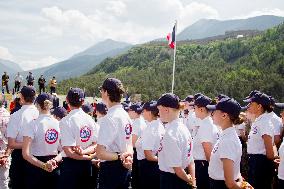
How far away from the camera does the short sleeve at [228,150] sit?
16.1 ft

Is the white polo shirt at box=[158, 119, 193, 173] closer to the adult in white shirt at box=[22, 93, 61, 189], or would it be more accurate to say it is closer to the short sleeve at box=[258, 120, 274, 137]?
the adult in white shirt at box=[22, 93, 61, 189]

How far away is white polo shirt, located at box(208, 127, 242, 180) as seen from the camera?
4934 millimetres

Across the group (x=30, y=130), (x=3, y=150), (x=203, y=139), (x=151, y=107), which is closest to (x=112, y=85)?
(x=30, y=130)

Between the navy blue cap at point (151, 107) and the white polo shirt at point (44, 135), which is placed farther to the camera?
the navy blue cap at point (151, 107)

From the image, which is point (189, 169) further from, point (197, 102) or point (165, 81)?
point (165, 81)

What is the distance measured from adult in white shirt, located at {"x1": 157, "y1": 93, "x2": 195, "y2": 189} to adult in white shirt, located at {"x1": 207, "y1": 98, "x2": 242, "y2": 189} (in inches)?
13.1

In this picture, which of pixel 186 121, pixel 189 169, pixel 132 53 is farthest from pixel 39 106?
pixel 132 53

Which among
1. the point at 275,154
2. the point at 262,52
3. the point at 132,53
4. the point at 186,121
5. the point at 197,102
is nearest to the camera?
the point at 275,154

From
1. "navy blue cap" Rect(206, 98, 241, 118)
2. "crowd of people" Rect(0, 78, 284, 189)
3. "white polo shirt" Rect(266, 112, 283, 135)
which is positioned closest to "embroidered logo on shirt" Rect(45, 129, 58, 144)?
"crowd of people" Rect(0, 78, 284, 189)

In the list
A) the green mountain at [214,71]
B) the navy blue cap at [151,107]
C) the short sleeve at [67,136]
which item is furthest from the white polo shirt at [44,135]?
the green mountain at [214,71]

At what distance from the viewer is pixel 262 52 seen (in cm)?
7925

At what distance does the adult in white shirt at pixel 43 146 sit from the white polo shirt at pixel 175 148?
71.9 inches

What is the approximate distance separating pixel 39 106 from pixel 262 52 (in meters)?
77.6

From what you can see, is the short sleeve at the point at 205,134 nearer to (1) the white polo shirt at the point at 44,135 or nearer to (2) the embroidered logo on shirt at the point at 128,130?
(2) the embroidered logo on shirt at the point at 128,130
